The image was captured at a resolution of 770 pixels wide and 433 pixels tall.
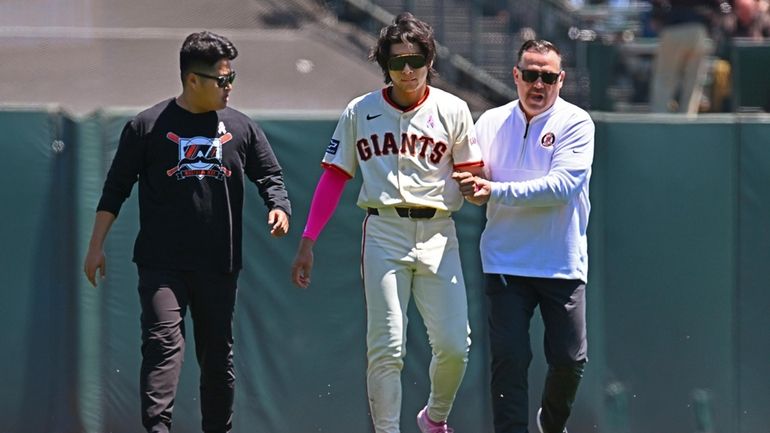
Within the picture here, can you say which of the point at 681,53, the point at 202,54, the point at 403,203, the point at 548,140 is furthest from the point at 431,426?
the point at 681,53

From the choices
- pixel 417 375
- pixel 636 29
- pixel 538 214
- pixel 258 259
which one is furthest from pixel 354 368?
pixel 636 29

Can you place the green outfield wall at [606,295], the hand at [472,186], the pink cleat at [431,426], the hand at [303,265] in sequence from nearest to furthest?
the hand at [472,186] → the hand at [303,265] → the pink cleat at [431,426] → the green outfield wall at [606,295]

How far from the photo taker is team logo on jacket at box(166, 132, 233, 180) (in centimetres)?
575

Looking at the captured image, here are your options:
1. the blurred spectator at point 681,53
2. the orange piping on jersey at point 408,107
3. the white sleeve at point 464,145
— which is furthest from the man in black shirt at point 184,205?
the blurred spectator at point 681,53

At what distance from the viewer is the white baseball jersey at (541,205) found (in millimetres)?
5734

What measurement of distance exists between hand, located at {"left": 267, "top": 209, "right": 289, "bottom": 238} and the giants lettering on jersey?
0.49m

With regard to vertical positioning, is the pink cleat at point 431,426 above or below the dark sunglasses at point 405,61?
below

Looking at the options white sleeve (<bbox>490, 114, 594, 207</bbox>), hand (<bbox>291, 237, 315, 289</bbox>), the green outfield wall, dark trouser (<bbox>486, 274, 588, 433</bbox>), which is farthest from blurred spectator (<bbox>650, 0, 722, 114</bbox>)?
hand (<bbox>291, 237, 315, 289</bbox>)

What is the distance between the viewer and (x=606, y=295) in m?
7.26

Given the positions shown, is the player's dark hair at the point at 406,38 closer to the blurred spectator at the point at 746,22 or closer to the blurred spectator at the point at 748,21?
the blurred spectator at the point at 746,22

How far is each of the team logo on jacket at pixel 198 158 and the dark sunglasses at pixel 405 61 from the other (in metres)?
0.90

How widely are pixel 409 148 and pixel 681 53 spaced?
4.05 m

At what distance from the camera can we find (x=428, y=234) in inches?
228

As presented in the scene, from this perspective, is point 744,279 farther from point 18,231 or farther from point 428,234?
point 18,231
